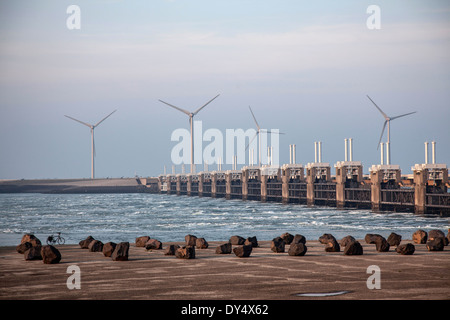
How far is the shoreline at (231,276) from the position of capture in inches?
787

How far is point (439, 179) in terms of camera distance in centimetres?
10850

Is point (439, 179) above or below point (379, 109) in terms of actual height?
below

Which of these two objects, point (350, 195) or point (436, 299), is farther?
point (350, 195)

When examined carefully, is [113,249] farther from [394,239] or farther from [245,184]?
[245,184]

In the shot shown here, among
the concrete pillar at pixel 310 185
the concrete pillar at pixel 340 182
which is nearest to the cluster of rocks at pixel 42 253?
the concrete pillar at pixel 340 182

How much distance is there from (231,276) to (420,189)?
8290 centimetres

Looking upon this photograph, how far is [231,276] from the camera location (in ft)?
79.4

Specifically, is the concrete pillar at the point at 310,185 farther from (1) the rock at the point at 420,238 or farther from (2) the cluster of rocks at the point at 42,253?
(2) the cluster of rocks at the point at 42,253

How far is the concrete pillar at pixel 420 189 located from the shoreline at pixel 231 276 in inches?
2741
